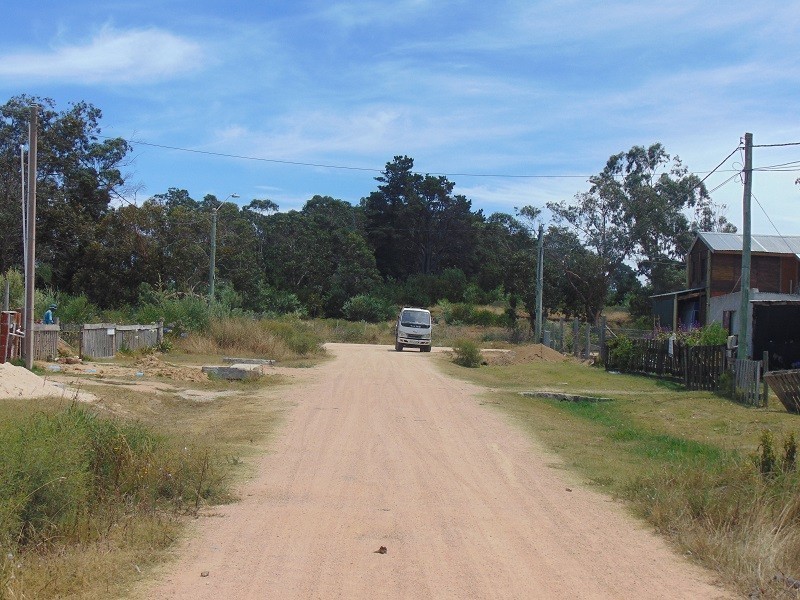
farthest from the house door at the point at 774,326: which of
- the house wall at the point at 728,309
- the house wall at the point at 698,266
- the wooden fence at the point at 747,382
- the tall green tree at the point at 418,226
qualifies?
the tall green tree at the point at 418,226

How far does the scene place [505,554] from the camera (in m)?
7.09

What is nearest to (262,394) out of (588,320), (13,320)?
(13,320)

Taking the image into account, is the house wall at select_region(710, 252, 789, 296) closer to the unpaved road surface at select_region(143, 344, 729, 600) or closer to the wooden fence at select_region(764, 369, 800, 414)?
the wooden fence at select_region(764, 369, 800, 414)

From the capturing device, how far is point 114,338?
28.7 metres

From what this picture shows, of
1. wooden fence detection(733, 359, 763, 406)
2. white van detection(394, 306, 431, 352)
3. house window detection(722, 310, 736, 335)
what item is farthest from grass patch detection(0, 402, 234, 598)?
white van detection(394, 306, 431, 352)

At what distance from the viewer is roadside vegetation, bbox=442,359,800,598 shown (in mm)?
7221

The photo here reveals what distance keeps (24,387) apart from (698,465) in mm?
11060

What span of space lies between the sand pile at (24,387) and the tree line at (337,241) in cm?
2486

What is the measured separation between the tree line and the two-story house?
14.1m

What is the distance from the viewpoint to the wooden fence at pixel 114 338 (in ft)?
87.8

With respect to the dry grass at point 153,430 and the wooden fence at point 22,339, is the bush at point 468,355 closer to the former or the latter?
the dry grass at point 153,430

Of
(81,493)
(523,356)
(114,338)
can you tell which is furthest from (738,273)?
(81,493)

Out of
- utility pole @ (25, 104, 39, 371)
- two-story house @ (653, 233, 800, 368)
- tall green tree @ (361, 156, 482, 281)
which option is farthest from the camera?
tall green tree @ (361, 156, 482, 281)

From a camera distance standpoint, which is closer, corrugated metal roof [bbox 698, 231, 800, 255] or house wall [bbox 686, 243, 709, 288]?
corrugated metal roof [bbox 698, 231, 800, 255]
